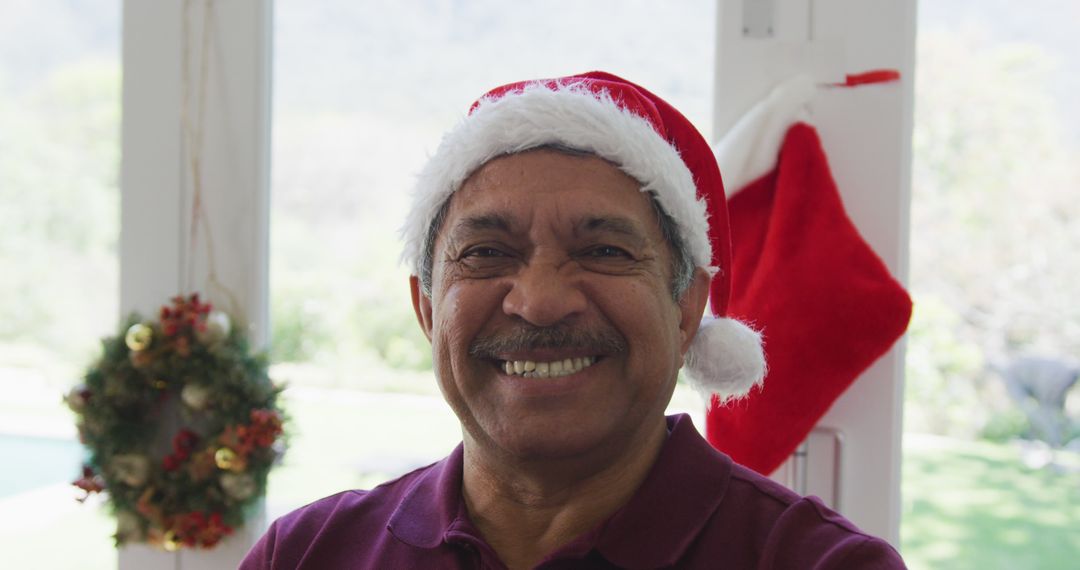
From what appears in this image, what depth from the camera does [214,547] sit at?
71.1 inches

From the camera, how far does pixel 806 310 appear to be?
1438 mm

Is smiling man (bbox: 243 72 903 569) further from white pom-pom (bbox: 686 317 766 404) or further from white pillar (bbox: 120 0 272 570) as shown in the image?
white pillar (bbox: 120 0 272 570)

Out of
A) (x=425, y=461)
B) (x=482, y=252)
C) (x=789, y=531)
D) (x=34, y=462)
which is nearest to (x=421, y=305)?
(x=482, y=252)

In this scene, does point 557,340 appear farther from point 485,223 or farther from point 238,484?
point 238,484

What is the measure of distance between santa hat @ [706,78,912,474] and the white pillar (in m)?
0.98

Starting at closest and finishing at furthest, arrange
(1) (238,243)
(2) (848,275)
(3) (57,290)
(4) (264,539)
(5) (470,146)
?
(5) (470,146), (4) (264,539), (2) (848,275), (1) (238,243), (3) (57,290)

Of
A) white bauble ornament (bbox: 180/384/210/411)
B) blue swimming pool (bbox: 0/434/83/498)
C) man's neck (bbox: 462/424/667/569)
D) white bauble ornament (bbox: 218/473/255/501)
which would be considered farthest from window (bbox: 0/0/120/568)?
man's neck (bbox: 462/424/667/569)

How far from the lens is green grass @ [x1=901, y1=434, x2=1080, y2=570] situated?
5.26 feet

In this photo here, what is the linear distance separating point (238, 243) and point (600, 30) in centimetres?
87

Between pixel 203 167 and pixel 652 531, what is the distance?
131cm

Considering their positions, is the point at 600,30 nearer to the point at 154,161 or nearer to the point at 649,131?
the point at 649,131

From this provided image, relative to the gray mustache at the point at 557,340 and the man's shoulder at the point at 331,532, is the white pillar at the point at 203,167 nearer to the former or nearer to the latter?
the man's shoulder at the point at 331,532

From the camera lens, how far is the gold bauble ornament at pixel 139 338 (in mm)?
1769

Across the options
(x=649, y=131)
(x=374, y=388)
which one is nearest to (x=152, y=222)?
(x=374, y=388)
